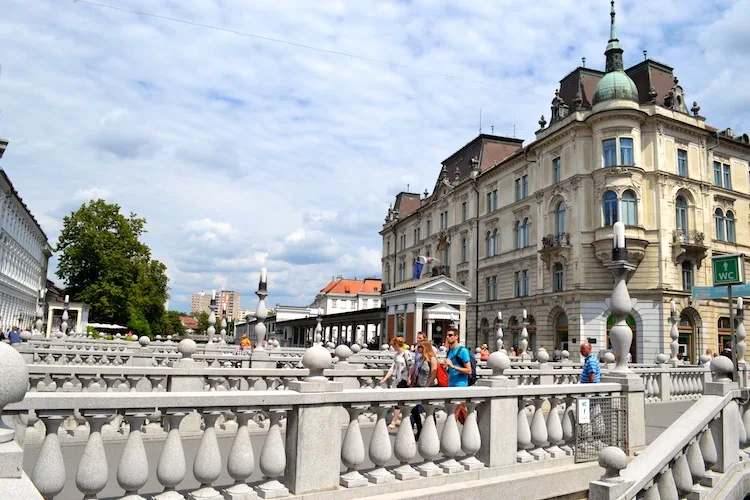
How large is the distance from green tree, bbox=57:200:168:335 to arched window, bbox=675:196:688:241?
157ft

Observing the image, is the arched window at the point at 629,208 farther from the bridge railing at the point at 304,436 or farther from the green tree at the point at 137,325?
the green tree at the point at 137,325

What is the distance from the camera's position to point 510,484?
5.90m

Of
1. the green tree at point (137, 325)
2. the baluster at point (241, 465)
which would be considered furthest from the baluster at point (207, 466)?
the green tree at point (137, 325)

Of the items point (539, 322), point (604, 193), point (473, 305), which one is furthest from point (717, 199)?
point (473, 305)

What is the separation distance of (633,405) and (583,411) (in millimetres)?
1351

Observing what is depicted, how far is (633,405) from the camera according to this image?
7797 millimetres

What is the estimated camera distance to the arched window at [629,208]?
35.7m

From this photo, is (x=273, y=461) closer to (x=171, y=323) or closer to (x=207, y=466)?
(x=207, y=466)

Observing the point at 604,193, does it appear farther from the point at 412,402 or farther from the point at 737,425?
the point at 412,402

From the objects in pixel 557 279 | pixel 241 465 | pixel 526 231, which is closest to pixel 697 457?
pixel 241 465

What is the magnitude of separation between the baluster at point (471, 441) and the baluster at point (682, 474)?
6.94 feet

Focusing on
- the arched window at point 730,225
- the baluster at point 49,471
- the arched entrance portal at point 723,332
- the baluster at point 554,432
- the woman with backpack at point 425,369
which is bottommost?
the baluster at point 554,432

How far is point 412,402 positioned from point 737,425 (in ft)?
14.7

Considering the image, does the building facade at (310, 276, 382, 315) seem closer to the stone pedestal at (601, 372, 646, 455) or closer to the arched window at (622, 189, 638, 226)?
the arched window at (622, 189, 638, 226)
